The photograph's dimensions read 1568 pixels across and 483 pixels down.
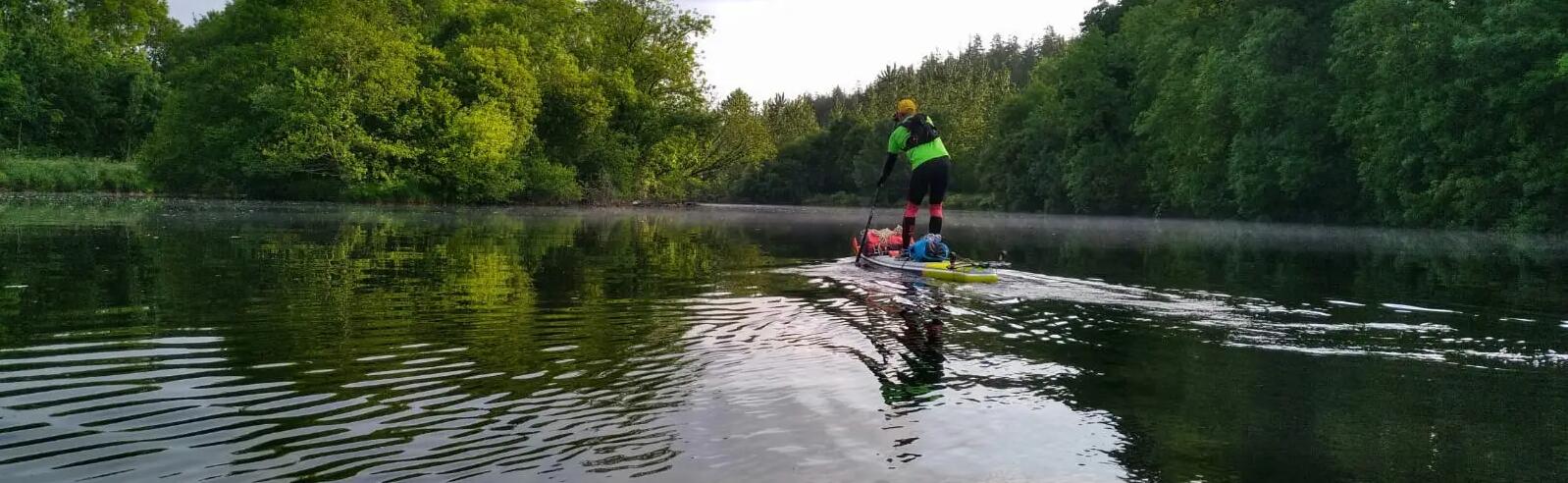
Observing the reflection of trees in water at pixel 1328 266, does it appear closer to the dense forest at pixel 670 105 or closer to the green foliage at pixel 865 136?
the dense forest at pixel 670 105

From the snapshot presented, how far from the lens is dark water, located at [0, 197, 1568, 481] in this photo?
5078 millimetres

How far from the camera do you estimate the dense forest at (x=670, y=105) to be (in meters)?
41.8

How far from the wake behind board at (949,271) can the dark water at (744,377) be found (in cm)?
60

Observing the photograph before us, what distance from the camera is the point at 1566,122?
39.2m

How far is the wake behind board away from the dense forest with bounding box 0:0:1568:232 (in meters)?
32.3

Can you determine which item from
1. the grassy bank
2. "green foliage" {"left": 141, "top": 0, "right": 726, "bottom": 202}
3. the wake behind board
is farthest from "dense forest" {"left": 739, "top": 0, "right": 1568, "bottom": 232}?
the grassy bank

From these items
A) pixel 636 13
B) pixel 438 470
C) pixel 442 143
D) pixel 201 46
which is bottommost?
pixel 438 470

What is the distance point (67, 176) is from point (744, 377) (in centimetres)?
5656

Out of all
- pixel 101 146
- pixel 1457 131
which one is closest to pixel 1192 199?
pixel 1457 131

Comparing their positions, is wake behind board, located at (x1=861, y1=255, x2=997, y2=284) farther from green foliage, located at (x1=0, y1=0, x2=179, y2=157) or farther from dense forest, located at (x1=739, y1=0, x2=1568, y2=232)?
green foliage, located at (x1=0, y1=0, x2=179, y2=157)

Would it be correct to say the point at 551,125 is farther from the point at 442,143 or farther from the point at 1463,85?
the point at 1463,85

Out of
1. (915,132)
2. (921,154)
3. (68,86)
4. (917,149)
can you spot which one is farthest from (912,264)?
(68,86)

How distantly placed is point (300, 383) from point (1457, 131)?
48.7 metres

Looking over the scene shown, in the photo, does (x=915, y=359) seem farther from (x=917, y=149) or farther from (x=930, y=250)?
(x=917, y=149)
